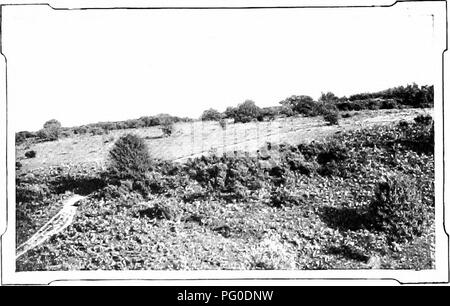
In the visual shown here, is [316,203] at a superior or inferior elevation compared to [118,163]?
inferior

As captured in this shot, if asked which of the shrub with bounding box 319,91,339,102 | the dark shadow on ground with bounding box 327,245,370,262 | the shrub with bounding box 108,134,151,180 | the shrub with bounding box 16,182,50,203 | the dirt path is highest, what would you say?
the shrub with bounding box 319,91,339,102

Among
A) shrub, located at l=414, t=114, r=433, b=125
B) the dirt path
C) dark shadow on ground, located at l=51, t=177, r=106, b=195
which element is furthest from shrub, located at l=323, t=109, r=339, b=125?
the dirt path

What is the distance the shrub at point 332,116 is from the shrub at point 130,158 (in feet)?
8.38

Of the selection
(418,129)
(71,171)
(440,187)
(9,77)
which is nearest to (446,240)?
(440,187)

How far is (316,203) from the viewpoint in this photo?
306 inches

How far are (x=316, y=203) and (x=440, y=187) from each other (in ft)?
5.30

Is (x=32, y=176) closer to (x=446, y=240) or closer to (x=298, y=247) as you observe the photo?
(x=298, y=247)

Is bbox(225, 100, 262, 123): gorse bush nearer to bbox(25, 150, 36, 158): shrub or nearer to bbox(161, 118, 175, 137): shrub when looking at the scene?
bbox(161, 118, 175, 137): shrub

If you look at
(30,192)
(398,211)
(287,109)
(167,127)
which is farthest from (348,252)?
(30,192)

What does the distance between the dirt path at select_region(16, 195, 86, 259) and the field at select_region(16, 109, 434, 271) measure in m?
0.07

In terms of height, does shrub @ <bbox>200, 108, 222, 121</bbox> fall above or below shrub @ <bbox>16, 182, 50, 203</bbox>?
above

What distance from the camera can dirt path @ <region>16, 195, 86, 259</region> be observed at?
→ 771cm

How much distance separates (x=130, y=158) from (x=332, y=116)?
2862 mm
